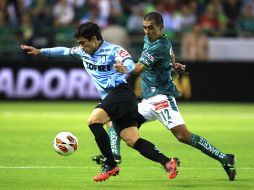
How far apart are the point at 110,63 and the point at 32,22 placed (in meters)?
14.8

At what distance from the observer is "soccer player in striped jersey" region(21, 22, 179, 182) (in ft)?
29.9

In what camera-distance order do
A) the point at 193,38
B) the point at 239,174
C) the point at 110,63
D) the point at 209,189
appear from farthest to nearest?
the point at 193,38
the point at 239,174
the point at 110,63
the point at 209,189

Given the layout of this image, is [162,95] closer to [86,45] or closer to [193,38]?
[86,45]

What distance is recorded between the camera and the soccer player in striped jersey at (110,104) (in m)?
9.12

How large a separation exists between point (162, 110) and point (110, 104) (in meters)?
0.84

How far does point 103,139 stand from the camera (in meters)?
9.12

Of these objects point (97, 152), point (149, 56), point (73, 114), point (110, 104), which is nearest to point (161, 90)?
point (149, 56)

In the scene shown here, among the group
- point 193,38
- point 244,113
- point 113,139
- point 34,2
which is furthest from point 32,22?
point 113,139

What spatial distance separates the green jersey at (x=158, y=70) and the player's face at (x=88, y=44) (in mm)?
638

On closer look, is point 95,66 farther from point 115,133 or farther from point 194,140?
point 194,140

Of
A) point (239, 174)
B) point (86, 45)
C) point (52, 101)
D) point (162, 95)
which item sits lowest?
point (52, 101)

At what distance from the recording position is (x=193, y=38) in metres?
23.3

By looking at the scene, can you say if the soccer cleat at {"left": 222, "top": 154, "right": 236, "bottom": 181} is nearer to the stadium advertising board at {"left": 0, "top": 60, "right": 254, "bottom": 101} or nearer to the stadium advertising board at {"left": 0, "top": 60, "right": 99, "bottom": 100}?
the stadium advertising board at {"left": 0, "top": 60, "right": 254, "bottom": 101}

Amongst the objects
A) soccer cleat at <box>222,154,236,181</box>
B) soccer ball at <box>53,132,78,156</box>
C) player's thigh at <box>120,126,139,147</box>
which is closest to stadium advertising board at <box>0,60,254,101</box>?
soccer ball at <box>53,132,78,156</box>
